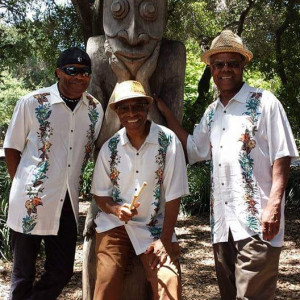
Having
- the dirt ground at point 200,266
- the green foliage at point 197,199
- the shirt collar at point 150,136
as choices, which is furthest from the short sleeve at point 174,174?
the green foliage at point 197,199

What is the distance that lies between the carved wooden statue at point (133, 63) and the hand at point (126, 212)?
1.59 ft

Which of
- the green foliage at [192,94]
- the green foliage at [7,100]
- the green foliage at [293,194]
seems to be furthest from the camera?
the green foliage at [7,100]

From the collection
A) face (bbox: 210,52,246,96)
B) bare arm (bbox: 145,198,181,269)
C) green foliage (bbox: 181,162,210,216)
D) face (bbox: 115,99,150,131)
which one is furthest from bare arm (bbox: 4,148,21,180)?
green foliage (bbox: 181,162,210,216)

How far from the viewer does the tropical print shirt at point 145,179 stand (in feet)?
9.65

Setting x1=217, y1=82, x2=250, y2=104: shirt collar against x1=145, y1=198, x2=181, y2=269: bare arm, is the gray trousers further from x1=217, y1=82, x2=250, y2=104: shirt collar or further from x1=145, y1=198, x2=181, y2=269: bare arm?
x1=217, y1=82, x2=250, y2=104: shirt collar

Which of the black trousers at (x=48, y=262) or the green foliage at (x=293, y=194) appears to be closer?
the black trousers at (x=48, y=262)

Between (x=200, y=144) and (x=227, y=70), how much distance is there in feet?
1.73

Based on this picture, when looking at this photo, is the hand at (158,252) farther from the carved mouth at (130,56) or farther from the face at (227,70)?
the carved mouth at (130,56)

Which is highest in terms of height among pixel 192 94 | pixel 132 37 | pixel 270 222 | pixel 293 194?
pixel 192 94

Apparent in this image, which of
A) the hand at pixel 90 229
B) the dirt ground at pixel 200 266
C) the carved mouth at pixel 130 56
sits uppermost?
the carved mouth at pixel 130 56

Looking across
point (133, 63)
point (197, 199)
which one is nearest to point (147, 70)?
point (133, 63)

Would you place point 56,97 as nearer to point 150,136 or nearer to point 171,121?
point 150,136

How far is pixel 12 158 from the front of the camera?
10.3 ft

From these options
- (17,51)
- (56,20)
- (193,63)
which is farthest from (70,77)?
(193,63)
